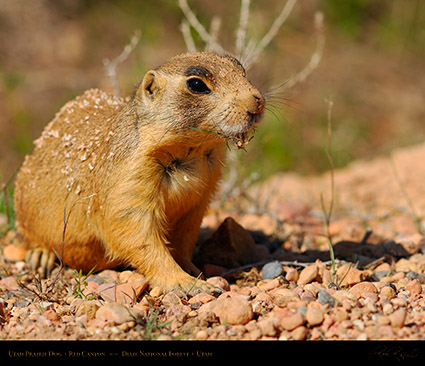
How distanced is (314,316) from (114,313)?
1.28 metres

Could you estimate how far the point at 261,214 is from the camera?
666cm

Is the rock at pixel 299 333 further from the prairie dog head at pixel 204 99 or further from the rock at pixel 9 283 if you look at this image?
the rock at pixel 9 283

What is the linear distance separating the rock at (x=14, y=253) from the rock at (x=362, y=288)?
10.8 ft

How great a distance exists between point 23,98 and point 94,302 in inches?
360

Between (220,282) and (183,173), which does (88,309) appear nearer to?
(220,282)

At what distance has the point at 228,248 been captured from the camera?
200 inches

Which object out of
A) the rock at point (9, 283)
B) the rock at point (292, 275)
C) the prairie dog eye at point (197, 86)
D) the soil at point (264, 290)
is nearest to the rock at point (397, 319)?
the soil at point (264, 290)

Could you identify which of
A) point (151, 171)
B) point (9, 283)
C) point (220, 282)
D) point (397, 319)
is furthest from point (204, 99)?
point (9, 283)

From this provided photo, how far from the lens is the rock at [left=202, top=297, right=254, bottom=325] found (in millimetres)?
3631

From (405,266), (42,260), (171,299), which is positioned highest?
(42,260)

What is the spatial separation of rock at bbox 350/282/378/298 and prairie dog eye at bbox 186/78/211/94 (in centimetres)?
178

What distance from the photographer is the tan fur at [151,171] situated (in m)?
4.22
